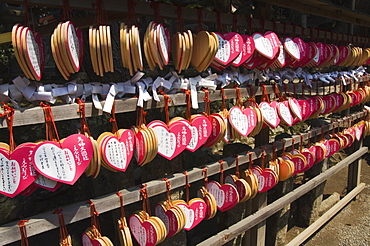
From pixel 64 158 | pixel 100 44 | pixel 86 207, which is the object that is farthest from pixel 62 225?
pixel 100 44

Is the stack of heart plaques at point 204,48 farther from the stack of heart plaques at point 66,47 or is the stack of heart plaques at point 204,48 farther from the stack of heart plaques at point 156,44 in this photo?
the stack of heart plaques at point 66,47

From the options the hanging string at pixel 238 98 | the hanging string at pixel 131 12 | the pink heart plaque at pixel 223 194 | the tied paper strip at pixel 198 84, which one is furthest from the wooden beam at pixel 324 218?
the hanging string at pixel 131 12

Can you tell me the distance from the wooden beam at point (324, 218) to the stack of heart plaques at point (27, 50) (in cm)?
314

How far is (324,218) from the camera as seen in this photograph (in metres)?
4.25

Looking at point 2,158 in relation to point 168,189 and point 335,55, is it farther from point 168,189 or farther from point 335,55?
point 335,55

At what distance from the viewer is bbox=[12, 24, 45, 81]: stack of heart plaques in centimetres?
145

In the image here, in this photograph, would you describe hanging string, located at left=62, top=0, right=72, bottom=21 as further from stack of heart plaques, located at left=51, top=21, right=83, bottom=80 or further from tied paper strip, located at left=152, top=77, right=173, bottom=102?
tied paper strip, located at left=152, top=77, right=173, bottom=102

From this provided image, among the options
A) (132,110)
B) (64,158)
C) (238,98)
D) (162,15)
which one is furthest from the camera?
(238,98)

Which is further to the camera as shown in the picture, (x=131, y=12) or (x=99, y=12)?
(x=131, y=12)

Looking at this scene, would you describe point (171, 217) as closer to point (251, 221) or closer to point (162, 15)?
point (251, 221)

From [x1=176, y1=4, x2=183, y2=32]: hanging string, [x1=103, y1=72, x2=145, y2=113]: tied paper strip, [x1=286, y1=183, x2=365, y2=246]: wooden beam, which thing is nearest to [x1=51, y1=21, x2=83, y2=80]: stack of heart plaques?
[x1=103, y1=72, x2=145, y2=113]: tied paper strip

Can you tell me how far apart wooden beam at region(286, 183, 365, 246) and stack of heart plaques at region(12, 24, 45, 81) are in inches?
124

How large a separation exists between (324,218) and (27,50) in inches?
158

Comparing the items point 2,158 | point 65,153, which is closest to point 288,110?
point 65,153
